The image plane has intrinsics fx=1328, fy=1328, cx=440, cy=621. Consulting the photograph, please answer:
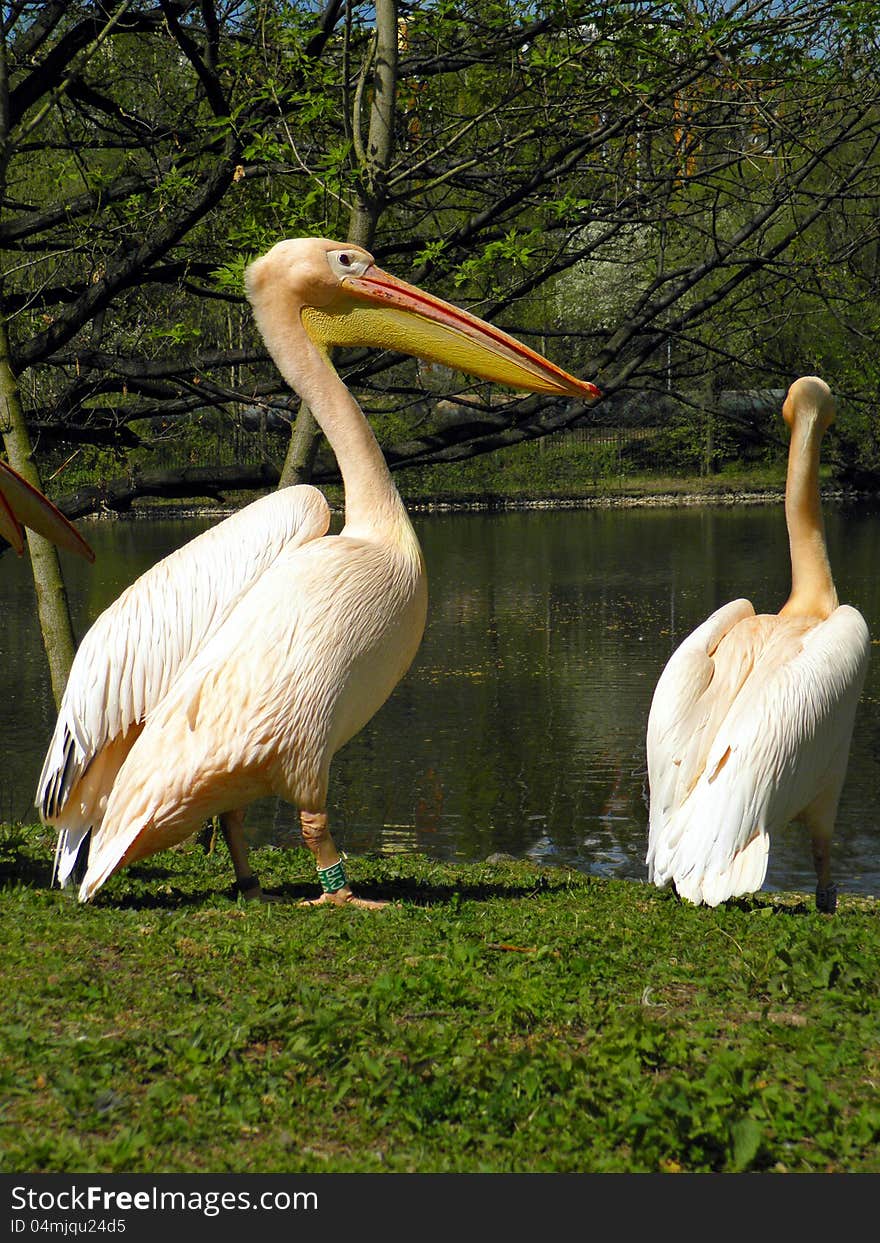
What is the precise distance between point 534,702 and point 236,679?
28.8 ft

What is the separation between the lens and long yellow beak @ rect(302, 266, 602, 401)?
4.99 m

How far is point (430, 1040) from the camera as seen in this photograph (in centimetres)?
292

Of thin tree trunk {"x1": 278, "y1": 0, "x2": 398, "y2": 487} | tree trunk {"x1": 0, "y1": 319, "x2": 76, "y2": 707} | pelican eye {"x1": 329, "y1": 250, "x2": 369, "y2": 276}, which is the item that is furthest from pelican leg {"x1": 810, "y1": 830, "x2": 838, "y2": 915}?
tree trunk {"x1": 0, "y1": 319, "x2": 76, "y2": 707}

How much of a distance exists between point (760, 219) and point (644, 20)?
→ 1415 mm

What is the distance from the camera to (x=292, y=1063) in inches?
110

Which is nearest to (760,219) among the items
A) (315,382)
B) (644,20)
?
(644,20)

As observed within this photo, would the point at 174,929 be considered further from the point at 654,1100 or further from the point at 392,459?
the point at 392,459

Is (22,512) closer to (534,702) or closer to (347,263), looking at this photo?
(347,263)

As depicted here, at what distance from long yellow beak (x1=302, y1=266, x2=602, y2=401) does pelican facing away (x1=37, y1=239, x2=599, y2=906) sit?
0.68 meters

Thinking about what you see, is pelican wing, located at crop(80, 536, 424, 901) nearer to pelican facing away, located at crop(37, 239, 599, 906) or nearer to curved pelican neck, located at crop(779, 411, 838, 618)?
pelican facing away, located at crop(37, 239, 599, 906)

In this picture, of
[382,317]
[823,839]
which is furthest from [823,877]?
[382,317]

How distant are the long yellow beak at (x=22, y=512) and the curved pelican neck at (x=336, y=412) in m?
1.41

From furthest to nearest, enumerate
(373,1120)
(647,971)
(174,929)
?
(174,929), (647,971), (373,1120)
